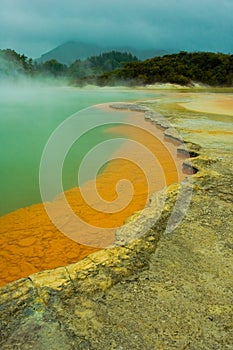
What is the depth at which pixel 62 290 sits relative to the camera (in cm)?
212

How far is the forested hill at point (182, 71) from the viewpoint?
156 feet

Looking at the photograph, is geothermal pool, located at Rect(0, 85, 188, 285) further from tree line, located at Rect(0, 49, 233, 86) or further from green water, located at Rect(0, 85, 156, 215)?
tree line, located at Rect(0, 49, 233, 86)

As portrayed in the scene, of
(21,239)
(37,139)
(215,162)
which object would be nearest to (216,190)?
(215,162)

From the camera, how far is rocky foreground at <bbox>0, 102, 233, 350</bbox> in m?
1.77

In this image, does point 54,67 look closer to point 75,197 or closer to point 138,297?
point 75,197

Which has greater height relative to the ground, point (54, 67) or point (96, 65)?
point (96, 65)

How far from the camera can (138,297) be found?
206cm

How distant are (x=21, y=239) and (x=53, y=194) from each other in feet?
4.76

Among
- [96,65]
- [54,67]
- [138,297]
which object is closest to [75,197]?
[138,297]

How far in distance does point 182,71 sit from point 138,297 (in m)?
50.0

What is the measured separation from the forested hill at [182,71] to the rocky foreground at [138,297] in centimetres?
4543

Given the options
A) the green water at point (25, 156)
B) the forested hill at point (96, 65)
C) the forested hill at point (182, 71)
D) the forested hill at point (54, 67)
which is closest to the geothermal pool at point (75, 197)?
the green water at point (25, 156)

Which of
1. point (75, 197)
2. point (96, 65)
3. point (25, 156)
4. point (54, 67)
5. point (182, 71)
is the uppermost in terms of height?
point (96, 65)

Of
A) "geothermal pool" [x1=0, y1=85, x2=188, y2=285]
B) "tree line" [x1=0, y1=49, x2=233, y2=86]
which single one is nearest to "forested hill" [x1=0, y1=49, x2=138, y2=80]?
"tree line" [x1=0, y1=49, x2=233, y2=86]
